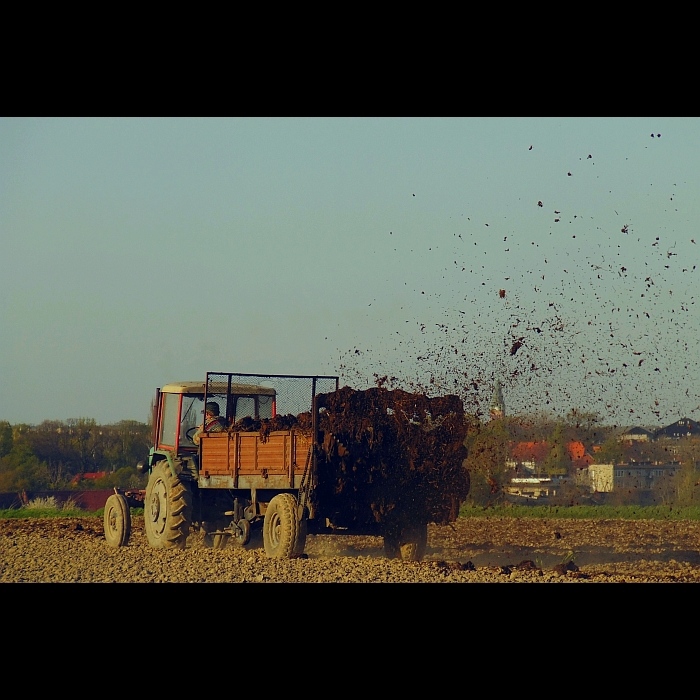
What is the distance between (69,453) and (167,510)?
55.1 meters

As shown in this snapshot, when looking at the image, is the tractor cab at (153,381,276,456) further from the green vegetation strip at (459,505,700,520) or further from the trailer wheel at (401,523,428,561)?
the green vegetation strip at (459,505,700,520)

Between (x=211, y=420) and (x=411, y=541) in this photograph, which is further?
(x=211, y=420)

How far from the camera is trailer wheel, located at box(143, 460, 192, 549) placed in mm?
16766

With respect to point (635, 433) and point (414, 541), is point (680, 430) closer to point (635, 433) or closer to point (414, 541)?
point (635, 433)

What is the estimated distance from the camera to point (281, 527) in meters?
14.9

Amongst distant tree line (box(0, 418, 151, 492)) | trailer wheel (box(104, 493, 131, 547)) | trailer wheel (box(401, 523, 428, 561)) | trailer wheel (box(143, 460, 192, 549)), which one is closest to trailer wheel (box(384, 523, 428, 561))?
trailer wheel (box(401, 523, 428, 561))

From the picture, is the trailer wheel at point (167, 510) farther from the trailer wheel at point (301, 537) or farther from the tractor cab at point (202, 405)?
the trailer wheel at point (301, 537)

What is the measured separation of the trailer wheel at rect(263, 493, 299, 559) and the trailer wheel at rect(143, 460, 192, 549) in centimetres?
202

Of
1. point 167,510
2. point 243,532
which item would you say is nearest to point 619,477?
point 167,510
